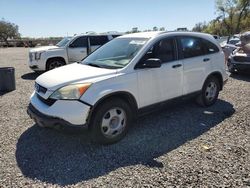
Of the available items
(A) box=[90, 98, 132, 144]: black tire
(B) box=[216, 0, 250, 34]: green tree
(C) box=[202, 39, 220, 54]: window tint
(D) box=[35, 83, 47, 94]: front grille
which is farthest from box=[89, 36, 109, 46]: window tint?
(B) box=[216, 0, 250, 34]: green tree

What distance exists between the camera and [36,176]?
377cm

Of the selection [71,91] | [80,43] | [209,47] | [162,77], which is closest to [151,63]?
[162,77]

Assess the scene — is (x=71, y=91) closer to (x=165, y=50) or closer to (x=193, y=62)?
(x=165, y=50)

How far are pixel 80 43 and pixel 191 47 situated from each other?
25.3 feet

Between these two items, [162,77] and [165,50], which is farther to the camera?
[165,50]

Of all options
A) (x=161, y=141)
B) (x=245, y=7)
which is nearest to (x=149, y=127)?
(x=161, y=141)

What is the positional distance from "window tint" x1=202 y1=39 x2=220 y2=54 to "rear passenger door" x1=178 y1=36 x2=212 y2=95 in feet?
0.23

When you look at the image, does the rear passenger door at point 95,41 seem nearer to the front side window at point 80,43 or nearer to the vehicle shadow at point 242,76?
the front side window at point 80,43

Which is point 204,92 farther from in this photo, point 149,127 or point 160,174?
point 160,174

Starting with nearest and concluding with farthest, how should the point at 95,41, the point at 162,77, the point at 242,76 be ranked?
the point at 162,77, the point at 242,76, the point at 95,41

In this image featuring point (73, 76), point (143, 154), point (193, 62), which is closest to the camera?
point (143, 154)

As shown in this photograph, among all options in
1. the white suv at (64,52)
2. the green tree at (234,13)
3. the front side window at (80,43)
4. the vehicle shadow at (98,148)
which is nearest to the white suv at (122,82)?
the vehicle shadow at (98,148)

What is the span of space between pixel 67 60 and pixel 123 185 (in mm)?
9658

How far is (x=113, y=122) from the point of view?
4.66 meters
